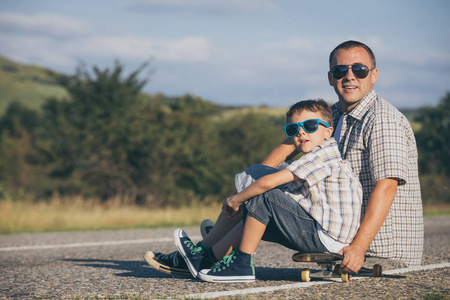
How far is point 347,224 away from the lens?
3.30 meters

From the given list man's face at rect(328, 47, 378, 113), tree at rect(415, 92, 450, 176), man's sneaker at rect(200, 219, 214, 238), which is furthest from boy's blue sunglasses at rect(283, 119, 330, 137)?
tree at rect(415, 92, 450, 176)

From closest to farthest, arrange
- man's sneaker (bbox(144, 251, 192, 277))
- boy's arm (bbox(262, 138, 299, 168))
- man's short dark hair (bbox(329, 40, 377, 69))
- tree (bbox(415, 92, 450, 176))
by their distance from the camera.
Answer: man's short dark hair (bbox(329, 40, 377, 69)), man's sneaker (bbox(144, 251, 192, 277)), boy's arm (bbox(262, 138, 299, 168)), tree (bbox(415, 92, 450, 176))

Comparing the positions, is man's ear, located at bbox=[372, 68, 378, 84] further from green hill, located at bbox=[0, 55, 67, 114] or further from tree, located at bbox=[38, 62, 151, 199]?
green hill, located at bbox=[0, 55, 67, 114]

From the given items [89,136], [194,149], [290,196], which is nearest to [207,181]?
[194,149]

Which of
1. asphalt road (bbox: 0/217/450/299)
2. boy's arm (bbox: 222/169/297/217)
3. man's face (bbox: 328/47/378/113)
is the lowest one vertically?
asphalt road (bbox: 0/217/450/299)

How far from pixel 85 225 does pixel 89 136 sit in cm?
1581

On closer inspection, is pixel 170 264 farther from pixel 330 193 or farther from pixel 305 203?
pixel 330 193

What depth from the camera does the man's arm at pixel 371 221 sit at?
3.18 m

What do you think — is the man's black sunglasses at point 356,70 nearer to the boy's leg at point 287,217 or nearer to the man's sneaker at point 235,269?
the boy's leg at point 287,217

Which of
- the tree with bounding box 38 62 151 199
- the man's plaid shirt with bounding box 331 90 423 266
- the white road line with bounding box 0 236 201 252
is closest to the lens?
the man's plaid shirt with bounding box 331 90 423 266

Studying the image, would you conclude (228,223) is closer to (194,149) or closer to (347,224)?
(347,224)

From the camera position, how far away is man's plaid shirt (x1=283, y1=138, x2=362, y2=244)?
328 centimetres

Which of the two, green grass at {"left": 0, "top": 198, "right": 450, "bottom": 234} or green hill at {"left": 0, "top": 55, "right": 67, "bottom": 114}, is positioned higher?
green hill at {"left": 0, "top": 55, "right": 67, "bottom": 114}

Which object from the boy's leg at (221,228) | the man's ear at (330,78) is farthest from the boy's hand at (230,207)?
the man's ear at (330,78)
